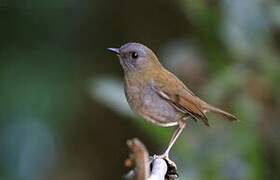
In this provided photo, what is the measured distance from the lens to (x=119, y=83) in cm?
413

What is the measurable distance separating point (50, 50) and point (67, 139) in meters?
0.70

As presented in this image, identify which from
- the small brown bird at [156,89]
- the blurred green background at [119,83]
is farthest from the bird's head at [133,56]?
the blurred green background at [119,83]

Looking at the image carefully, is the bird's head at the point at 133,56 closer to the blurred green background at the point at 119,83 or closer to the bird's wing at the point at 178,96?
the bird's wing at the point at 178,96

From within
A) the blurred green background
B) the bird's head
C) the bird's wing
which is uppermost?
the bird's head

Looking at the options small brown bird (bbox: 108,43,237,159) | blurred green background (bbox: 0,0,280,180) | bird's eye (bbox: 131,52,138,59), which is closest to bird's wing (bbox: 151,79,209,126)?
small brown bird (bbox: 108,43,237,159)

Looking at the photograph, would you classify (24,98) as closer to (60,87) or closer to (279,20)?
(60,87)

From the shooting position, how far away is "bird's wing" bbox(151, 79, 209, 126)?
228cm

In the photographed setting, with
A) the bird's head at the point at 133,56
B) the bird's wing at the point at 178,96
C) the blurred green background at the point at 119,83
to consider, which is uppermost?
the bird's head at the point at 133,56

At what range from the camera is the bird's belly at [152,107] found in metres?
2.08

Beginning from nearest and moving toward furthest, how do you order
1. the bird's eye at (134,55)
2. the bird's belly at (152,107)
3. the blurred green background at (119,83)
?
the bird's belly at (152,107) → the bird's eye at (134,55) → the blurred green background at (119,83)

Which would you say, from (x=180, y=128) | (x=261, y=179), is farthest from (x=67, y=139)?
(x=180, y=128)

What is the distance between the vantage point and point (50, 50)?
18.7 ft

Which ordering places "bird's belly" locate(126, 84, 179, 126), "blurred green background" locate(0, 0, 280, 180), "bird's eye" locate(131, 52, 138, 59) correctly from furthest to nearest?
1. "blurred green background" locate(0, 0, 280, 180)
2. "bird's eye" locate(131, 52, 138, 59)
3. "bird's belly" locate(126, 84, 179, 126)

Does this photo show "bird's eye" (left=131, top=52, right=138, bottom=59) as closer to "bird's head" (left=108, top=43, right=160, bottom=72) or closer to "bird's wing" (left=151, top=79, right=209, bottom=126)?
"bird's head" (left=108, top=43, right=160, bottom=72)
